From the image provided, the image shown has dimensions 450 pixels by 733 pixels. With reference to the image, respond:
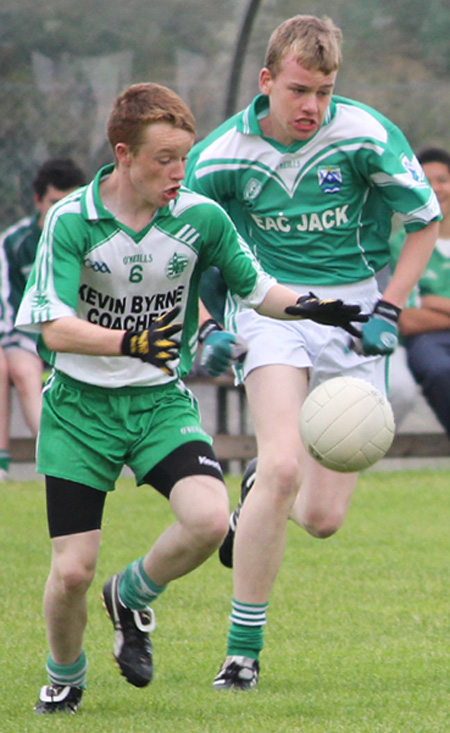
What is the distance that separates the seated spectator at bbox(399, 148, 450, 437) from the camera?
31.1 feet

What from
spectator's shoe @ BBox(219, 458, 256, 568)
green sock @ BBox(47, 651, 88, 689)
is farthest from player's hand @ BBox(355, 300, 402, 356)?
green sock @ BBox(47, 651, 88, 689)

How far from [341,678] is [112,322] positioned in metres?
1.44

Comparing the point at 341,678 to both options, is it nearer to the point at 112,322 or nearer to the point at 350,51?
the point at 112,322

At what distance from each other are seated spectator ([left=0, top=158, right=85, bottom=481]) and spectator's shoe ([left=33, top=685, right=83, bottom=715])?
5.07 metres

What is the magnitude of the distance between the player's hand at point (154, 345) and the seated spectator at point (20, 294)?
217 inches

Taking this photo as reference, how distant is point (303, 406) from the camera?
4.81 meters

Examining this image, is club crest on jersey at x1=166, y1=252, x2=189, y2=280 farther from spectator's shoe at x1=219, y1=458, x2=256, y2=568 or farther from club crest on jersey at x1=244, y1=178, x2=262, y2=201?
spectator's shoe at x1=219, y1=458, x2=256, y2=568

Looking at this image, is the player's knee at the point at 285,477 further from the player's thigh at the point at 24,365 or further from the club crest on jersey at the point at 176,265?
the player's thigh at the point at 24,365

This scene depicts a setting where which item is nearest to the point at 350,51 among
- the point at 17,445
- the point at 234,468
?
the point at 234,468

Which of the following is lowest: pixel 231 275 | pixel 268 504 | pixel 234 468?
pixel 234 468

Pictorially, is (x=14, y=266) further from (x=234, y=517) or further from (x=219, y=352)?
(x=219, y=352)

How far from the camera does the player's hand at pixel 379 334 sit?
4965 mm

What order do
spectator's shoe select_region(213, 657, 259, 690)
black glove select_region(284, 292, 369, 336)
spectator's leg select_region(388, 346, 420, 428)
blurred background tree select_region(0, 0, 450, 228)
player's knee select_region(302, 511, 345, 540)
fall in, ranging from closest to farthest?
black glove select_region(284, 292, 369, 336) < spectator's shoe select_region(213, 657, 259, 690) < player's knee select_region(302, 511, 345, 540) < spectator's leg select_region(388, 346, 420, 428) < blurred background tree select_region(0, 0, 450, 228)

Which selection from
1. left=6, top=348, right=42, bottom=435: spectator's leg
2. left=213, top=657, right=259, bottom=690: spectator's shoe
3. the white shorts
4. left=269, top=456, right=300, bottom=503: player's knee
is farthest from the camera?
left=6, top=348, right=42, bottom=435: spectator's leg
